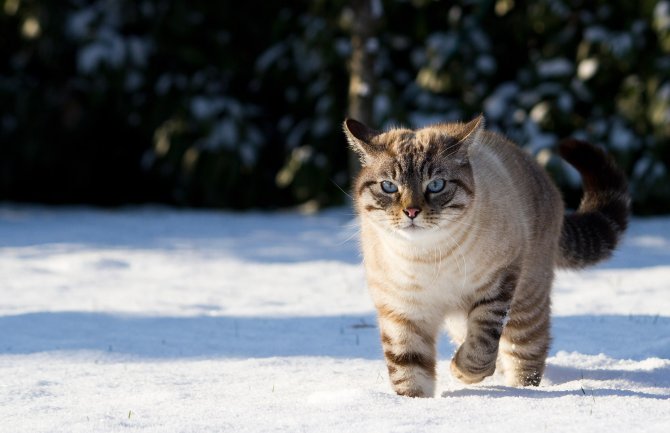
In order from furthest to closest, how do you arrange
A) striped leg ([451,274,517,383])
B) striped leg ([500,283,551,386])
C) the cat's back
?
A: striped leg ([500,283,551,386]) → the cat's back → striped leg ([451,274,517,383])

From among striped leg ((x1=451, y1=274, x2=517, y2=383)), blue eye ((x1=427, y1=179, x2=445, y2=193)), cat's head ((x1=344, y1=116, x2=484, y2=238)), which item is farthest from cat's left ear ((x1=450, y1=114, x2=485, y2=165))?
striped leg ((x1=451, y1=274, x2=517, y2=383))

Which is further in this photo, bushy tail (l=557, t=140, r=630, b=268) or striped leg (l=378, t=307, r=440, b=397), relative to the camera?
bushy tail (l=557, t=140, r=630, b=268)

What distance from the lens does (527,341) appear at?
14.7ft

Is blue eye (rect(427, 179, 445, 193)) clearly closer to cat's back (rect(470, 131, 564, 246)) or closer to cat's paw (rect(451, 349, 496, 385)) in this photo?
cat's back (rect(470, 131, 564, 246))

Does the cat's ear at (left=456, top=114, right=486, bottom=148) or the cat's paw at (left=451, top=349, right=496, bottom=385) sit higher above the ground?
the cat's ear at (left=456, top=114, right=486, bottom=148)

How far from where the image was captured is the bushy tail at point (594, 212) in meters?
5.05

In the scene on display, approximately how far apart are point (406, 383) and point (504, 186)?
1.05 metres

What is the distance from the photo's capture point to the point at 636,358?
4703mm

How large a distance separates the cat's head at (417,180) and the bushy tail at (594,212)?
1007 mm

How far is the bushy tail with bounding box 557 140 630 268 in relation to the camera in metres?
5.05

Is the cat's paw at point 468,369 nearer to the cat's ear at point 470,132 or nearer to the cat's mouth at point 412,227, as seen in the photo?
the cat's mouth at point 412,227

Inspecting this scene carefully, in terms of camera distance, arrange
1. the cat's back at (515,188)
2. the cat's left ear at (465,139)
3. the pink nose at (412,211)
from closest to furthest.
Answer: the pink nose at (412,211), the cat's left ear at (465,139), the cat's back at (515,188)

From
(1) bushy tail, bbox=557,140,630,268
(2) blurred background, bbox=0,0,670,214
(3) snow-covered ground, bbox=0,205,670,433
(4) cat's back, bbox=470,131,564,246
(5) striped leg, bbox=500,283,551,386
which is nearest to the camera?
(3) snow-covered ground, bbox=0,205,670,433

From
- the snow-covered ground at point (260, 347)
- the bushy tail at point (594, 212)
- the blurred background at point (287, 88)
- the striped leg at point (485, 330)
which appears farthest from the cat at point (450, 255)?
the blurred background at point (287, 88)
